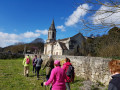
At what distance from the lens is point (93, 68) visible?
24.1 feet

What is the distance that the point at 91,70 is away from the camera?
7.52 metres

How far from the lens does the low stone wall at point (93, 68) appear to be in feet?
21.0

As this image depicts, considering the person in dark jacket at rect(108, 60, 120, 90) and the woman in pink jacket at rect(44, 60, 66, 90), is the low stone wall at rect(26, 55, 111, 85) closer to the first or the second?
the woman in pink jacket at rect(44, 60, 66, 90)

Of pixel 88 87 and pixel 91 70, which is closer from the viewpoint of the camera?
pixel 88 87

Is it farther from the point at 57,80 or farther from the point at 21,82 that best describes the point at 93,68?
the point at 21,82

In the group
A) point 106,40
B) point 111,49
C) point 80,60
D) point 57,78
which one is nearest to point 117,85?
point 57,78

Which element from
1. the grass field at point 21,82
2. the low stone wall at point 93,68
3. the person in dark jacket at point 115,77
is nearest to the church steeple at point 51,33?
the low stone wall at point 93,68

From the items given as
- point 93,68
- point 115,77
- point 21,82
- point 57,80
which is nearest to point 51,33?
point 93,68

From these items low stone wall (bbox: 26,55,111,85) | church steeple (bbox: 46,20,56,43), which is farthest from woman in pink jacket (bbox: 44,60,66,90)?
church steeple (bbox: 46,20,56,43)

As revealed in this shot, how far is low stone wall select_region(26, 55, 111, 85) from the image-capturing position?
21.0 ft

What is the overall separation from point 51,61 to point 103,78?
131 inches

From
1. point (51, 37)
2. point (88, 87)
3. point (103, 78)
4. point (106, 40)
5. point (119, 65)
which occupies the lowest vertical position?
point (88, 87)

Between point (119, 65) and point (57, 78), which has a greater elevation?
point (119, 65)

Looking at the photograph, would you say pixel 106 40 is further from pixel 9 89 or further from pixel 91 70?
pixel 9 89
